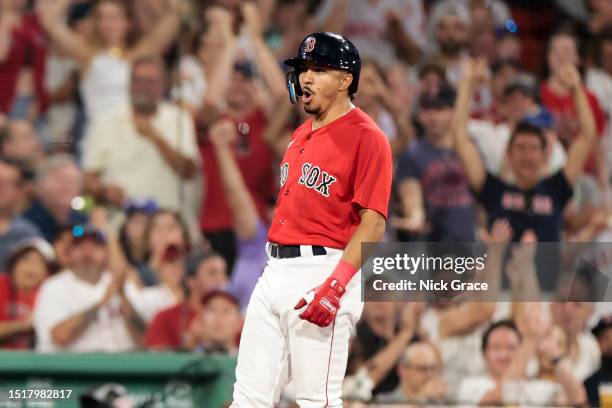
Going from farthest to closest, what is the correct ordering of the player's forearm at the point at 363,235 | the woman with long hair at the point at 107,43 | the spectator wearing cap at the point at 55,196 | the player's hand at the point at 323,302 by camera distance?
the woman with long hair at the point at 107,43 → the spectator wearing cap at the point at 55,196 → the player's forearm at the point at 363,235 → the player's hand at the point at 323,302

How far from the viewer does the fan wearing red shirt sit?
683 centimetres

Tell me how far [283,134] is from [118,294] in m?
1.49

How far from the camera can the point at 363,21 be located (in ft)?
23.2

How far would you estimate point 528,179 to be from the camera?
6719mm

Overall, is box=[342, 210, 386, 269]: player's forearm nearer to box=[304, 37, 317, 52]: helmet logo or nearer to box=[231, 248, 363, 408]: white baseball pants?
box=[231, 248, 363, 408]: white baseball pants

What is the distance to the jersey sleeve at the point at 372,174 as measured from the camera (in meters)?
3.69

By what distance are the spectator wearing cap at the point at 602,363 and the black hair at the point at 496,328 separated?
1.49 feet

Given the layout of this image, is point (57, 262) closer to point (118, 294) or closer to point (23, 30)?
point (118, 294)

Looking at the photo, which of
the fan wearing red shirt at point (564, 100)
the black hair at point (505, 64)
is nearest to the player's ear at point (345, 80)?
the fan wearing red shirt at point (564, 100)

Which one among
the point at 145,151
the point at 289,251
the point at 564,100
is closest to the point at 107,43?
the point at 145,151

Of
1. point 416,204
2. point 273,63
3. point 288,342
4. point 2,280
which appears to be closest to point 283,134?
point 273,63

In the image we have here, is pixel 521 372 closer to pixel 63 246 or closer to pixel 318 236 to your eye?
pixel 318 236

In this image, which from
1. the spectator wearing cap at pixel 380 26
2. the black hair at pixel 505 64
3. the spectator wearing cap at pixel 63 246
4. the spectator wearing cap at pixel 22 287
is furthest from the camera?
the black hair at pixel 505 64

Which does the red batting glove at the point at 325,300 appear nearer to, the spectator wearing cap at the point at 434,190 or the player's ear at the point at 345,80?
the player's ear at the point at 345,80
